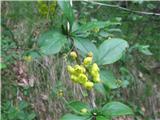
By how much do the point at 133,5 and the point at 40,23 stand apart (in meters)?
0.92

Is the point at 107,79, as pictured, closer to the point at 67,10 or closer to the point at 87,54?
the point at 87,54

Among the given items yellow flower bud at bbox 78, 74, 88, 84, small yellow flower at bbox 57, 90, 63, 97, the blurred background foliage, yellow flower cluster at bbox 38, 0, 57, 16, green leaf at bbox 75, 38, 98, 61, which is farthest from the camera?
the blurred background foliage

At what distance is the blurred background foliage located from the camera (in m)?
2.70

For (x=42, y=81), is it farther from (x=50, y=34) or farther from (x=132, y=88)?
(x=50, y=34)

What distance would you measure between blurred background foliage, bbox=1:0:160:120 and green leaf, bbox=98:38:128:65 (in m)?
1.17

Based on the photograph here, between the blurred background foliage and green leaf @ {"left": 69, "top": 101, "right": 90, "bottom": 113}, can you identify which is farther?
the blurred background foliage

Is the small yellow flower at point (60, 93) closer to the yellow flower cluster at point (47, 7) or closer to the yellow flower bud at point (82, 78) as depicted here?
the yellow flower cluster at point (47, 7)

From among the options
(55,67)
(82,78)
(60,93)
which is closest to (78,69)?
(82,78)

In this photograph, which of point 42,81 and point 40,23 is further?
point 40,23

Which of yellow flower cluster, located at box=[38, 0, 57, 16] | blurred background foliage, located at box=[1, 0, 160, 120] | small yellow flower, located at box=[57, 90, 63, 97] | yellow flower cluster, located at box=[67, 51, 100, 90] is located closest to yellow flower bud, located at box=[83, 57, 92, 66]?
yellow flower cluster, located at box=[67, 51, 100, 90]

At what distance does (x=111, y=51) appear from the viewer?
1206 millimetres

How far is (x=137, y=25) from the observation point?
338 centimetres

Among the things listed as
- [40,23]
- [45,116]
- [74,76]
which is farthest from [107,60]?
[40,23]

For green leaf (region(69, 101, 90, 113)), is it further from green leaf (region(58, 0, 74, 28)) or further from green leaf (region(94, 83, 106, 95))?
green leaf (region(58, 0, 74, 28))
